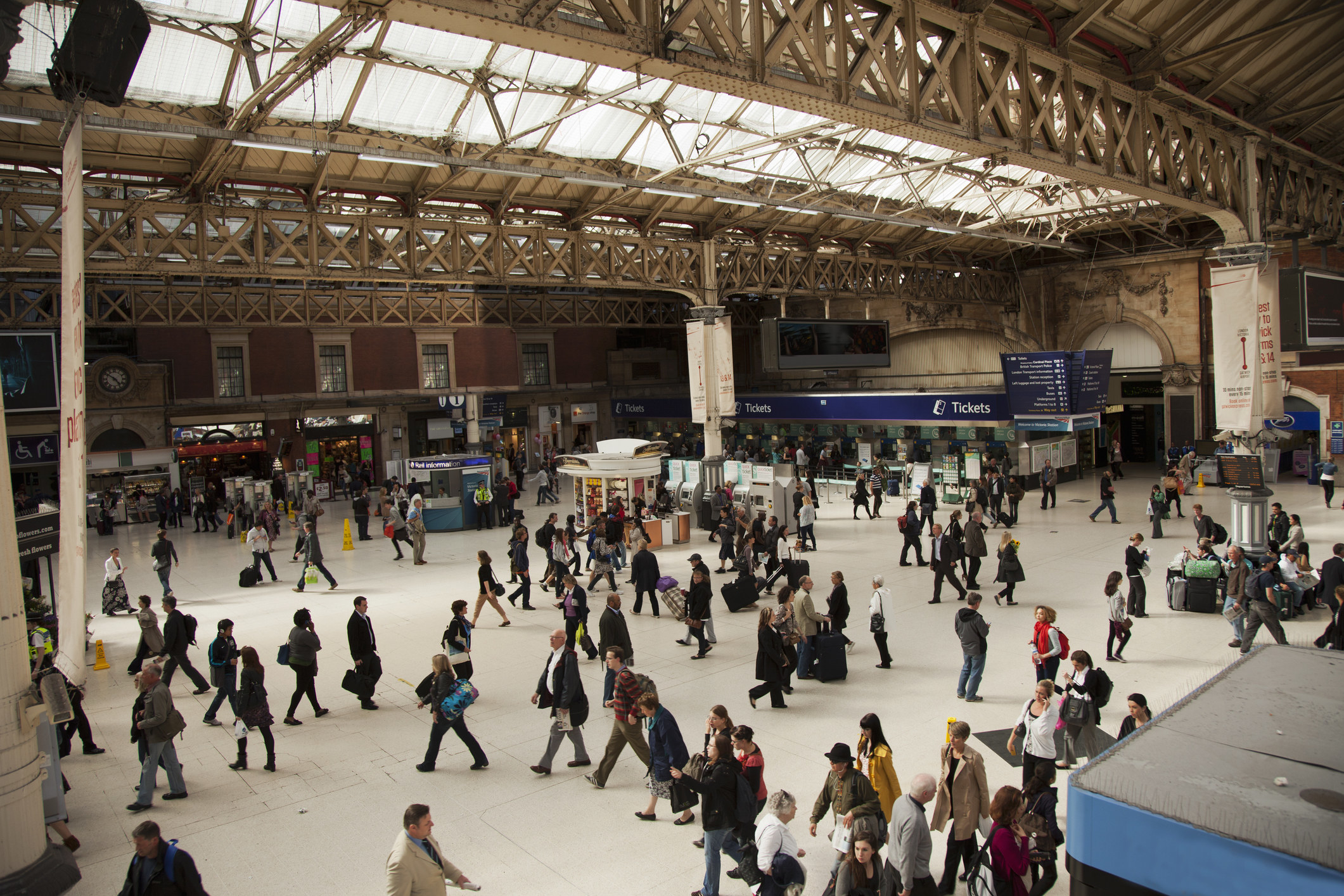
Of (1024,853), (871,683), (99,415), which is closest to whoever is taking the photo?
(1024,853)

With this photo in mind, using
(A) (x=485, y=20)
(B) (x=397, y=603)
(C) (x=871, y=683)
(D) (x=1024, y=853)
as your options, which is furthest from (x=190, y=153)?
(D) (x=1024, y=853)

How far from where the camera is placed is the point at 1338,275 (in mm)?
15477

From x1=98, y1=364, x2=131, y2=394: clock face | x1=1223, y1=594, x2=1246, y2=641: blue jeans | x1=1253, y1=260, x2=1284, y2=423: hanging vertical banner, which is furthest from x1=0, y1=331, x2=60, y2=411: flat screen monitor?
x1=1253, y1=260, x2=1284, y2=423: hanging vertical banner

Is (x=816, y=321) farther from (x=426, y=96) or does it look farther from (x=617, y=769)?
(x=617, y=769)

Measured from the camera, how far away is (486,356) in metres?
36.7

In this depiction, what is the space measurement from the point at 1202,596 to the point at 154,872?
13.0m

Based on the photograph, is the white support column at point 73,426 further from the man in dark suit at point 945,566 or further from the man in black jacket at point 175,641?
the man in dark suit at point 945,566

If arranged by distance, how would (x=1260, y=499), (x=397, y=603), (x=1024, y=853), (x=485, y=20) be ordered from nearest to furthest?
(x=1024, y=853)
(x=485, y=20)
(x=1260, y=499)
(x=397, y=603)

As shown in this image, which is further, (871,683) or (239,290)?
(239,290)

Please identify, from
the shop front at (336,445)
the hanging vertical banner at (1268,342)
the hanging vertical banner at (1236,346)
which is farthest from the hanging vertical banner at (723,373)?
the shop front at (336,445)

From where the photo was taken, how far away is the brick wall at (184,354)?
29.9 metres

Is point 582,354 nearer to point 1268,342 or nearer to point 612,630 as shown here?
point 1268,342

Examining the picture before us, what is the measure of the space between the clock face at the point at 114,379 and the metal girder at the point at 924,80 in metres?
25.7

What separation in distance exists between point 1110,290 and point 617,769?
28.9 meters
